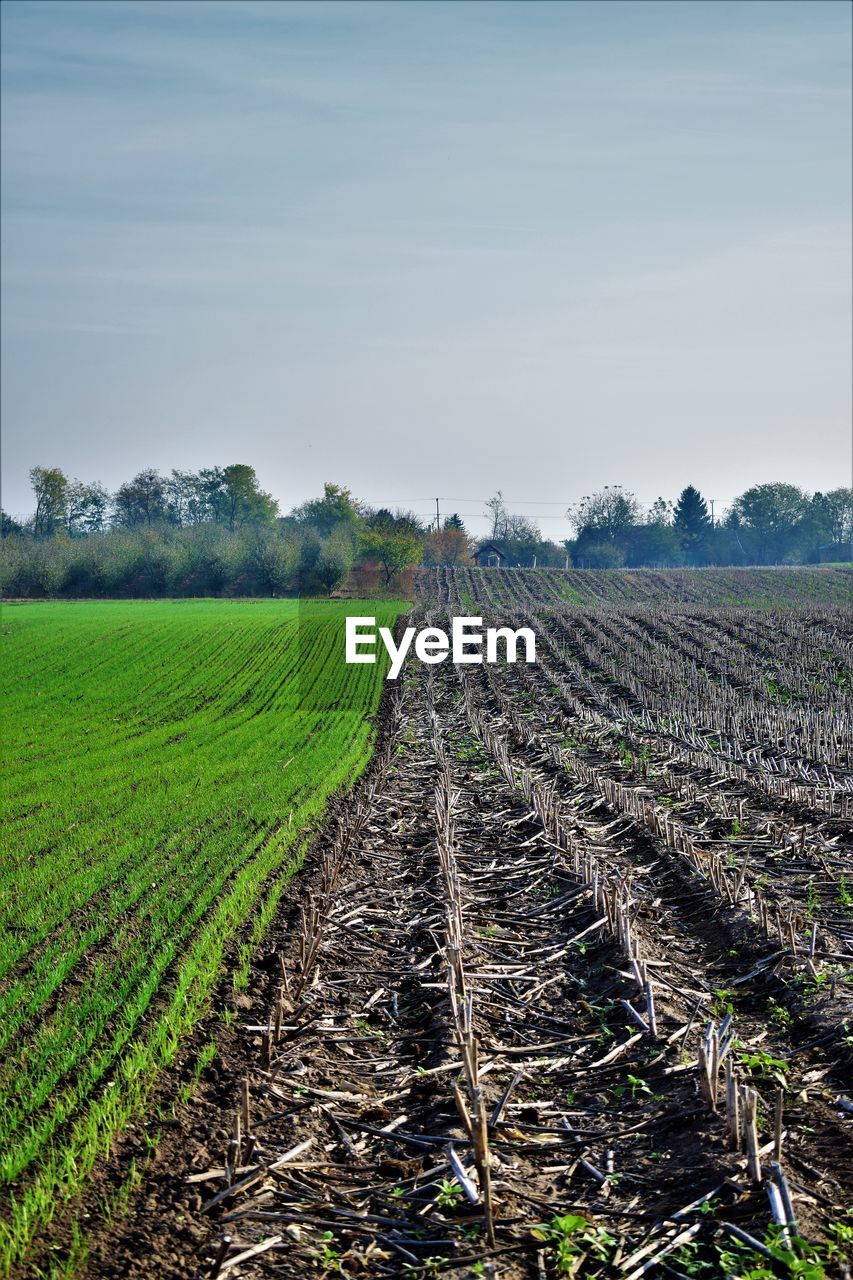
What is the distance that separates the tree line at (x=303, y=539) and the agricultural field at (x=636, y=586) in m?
6.75

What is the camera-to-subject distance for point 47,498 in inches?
4860

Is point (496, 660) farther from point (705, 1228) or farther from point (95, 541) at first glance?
point (95, 541)

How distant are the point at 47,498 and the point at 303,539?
159 ft

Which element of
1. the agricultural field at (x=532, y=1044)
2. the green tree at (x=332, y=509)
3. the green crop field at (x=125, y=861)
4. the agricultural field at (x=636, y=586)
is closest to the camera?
the agricultural field at (x=532, y=1044)

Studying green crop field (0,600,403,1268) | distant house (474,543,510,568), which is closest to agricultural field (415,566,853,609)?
green crop field (0,600,403,1268)

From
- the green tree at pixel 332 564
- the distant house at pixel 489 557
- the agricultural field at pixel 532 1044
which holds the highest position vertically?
the distant house at pixel 489 557

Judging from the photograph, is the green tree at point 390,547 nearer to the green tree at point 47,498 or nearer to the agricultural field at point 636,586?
Answer: the agricultural field at point 636,586

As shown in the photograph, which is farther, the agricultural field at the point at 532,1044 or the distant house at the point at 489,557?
the distant house at the point at 489,557

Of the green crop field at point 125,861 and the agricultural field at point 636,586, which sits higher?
the agricultural field at point 636,586

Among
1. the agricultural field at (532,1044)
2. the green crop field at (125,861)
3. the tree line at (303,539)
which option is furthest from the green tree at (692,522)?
the agricultural field at (532,1044)

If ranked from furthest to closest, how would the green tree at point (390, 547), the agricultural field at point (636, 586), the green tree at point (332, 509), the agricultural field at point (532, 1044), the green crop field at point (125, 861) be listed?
1. the green tree at point (332, 509)
2. the green tree at point (390, 547)
3. the agricultural field at point (636, 586)
4. the green crop field at point (125, 861)
5. the agricultural field at point (532, 1044)

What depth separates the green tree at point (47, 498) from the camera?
122 m

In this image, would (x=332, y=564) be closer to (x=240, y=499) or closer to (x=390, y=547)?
(x=390, y=547)

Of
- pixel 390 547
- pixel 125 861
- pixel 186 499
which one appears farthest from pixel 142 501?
pixel 125 861
